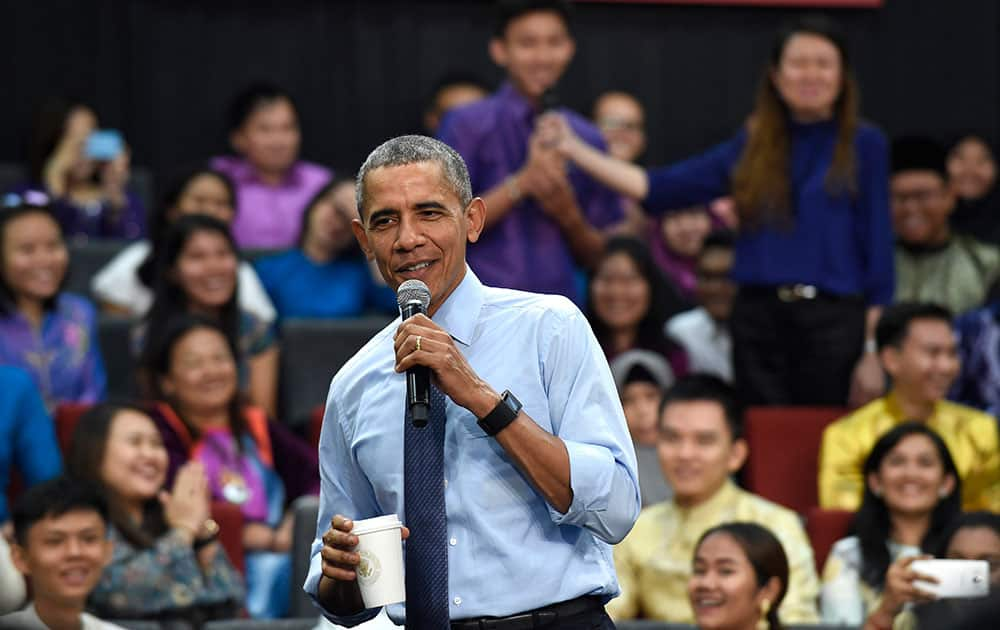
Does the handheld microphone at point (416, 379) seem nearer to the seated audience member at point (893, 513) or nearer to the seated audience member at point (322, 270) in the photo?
the seated audience member at point (893, 513)

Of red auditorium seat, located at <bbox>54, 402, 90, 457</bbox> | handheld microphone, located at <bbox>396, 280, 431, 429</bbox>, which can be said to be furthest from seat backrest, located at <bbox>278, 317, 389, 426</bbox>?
handheld microphone, located at <bbox>396, 280, 431, 429</bbox>

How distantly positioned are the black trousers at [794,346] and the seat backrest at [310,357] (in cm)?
112

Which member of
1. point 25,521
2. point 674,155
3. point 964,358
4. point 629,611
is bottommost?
point 629,611

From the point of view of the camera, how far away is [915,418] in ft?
14.4

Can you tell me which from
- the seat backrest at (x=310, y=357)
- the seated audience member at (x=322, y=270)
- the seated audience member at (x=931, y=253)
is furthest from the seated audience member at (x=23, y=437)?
the seated audience member at (x=931, y=253)

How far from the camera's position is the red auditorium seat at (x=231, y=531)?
3.96 m

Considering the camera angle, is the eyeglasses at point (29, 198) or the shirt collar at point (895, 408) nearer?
the shirt collar at point (895, 408)

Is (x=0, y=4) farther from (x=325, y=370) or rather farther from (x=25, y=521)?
(x=25, y=521)

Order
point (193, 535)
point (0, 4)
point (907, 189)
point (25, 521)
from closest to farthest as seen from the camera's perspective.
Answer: point (25, 521) < point (193, 535) < point (907, 189) < point (0, 4)

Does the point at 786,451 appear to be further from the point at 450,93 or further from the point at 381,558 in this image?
the point at 381,558

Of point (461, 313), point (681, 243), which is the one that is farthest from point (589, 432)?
point (681, 243)

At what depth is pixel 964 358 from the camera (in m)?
4.97

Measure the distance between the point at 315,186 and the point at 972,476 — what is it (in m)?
2.55

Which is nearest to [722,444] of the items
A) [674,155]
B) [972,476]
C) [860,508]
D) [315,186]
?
[860,508]
